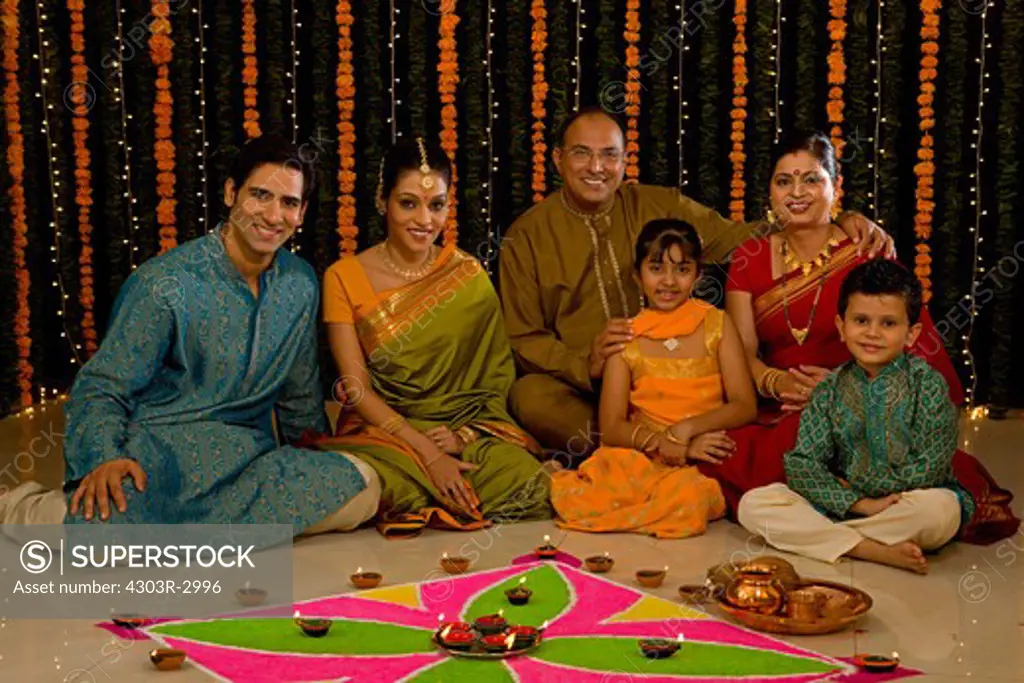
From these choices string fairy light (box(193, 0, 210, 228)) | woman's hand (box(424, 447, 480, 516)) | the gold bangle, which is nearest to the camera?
woman's hand (box(424, 447, 480, 516))

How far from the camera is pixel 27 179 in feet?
21.7

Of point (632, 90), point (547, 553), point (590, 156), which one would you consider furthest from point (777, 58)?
point (547, 553)

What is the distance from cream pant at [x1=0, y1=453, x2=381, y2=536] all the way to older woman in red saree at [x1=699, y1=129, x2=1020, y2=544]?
104 cm

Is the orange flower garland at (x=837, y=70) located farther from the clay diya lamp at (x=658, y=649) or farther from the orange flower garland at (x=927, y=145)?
the clay diya lamp at (x=658, y=649)

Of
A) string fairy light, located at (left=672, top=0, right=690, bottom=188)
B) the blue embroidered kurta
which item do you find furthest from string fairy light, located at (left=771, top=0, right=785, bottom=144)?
the blue embroidered kurta

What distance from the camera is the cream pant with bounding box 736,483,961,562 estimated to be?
14.1 ft

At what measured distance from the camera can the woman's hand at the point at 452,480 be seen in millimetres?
4816

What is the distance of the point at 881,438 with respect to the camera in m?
4.36

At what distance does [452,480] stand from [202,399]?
0.80 metres

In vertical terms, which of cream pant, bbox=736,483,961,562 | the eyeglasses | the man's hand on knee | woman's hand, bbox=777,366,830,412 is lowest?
cream pant, bbox=736,483,961,562

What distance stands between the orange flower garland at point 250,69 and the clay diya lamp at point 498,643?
3.66 meters

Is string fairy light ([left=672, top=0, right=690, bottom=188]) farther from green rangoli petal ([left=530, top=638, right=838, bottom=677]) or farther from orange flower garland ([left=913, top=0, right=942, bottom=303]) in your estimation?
green rangoli petal ([left=530, top=638, right=838, bottom=677])

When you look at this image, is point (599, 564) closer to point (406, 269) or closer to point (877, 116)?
point (406, 269)

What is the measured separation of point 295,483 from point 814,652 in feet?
5.56
